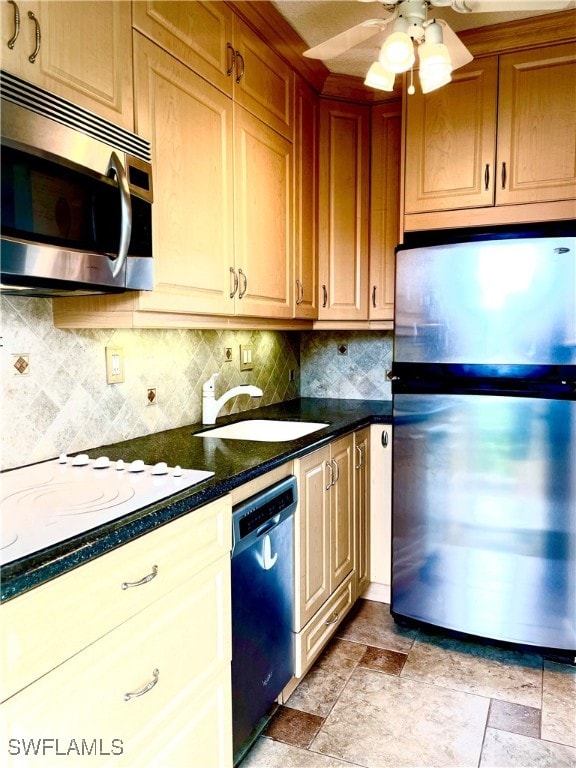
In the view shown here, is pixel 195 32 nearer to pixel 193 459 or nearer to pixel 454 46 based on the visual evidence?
pixel 454 46

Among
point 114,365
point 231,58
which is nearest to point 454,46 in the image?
point 231,58

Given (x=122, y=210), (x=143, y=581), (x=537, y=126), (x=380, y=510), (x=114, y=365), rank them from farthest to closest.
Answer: (x=380, y=510) < (x=537, y=126) < (x=114, y=365) < (x=122, y=210) < (x=143, y=581)

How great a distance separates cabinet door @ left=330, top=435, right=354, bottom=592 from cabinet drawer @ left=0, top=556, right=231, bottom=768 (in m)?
0.85

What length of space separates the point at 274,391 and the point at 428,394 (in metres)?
1.02

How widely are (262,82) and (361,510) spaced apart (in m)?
1.90

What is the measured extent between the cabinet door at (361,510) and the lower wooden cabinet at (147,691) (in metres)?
1.16

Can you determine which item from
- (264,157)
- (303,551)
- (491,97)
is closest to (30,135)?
(264,157)

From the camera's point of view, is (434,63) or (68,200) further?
(434,63)

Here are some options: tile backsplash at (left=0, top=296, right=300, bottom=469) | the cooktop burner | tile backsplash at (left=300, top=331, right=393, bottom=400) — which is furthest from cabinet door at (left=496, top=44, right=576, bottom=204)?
the cooktop burner

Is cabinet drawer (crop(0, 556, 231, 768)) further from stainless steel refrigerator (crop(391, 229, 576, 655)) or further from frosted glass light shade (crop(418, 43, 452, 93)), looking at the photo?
frosted glass light shade (crop(418, 43, 452, 93))

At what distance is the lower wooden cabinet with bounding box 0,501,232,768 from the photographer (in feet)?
2.94

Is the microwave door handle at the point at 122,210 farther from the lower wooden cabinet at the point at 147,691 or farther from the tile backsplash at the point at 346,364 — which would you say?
the tile backsplash at the point at 346,364

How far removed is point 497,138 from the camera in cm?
227

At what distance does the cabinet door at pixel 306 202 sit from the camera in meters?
2.54
